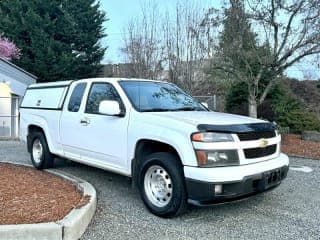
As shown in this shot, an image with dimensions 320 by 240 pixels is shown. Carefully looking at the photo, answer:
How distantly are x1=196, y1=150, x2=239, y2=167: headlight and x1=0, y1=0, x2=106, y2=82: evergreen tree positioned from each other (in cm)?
1899

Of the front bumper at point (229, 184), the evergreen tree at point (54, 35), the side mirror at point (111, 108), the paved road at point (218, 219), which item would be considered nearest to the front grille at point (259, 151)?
the front bumper at point (229, 184)

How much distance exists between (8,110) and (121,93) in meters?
11.7

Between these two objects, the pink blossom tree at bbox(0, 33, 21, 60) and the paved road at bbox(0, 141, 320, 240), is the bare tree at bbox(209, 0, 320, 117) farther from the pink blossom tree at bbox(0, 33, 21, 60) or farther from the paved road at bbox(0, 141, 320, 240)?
the pink blossom tree at bbox(0, 33, 21, 60)

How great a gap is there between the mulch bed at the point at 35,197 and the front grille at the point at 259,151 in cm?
217

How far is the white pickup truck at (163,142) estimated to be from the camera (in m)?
4.70

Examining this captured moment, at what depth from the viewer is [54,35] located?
23.4 metres

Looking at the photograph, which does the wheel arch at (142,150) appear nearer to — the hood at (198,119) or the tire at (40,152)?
the hood at (198,119)

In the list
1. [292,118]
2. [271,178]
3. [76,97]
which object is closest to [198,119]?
[271,178]

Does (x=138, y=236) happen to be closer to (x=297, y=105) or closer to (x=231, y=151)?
(x=231, y=151)

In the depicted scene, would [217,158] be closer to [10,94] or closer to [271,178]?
[271,178]

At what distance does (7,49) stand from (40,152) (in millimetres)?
14523

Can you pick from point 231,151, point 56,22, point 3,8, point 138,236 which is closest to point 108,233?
point 138,236

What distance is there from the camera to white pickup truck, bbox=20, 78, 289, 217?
4699 mm

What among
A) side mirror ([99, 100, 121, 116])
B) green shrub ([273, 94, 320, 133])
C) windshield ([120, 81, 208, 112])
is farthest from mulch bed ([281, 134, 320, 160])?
side mirror ([99, 100, 121, 116])
